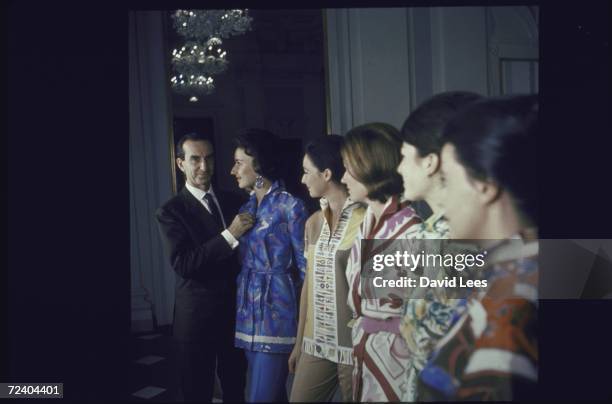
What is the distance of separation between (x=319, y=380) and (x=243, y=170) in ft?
2.87

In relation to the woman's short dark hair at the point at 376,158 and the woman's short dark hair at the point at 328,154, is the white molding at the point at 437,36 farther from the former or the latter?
the woman's short dark hair at the point at 328,154

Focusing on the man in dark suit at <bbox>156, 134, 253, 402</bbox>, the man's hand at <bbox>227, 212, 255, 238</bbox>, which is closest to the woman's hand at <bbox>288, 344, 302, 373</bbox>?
the man in dark suit at <bbox>156, 134, 253, 402</bbox>

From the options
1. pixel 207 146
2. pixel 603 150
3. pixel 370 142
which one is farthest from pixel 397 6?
pixel 603 150

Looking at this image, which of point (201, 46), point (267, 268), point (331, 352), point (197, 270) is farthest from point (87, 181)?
point (331, 352)

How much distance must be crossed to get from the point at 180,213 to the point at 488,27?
149 cm

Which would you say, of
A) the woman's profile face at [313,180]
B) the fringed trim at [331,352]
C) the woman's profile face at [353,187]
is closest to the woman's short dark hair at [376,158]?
the woman's profile face at [353,187]

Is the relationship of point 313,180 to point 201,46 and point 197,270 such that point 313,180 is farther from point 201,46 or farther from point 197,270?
point 201,46

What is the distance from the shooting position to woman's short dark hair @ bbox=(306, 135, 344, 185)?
1821 millimetres

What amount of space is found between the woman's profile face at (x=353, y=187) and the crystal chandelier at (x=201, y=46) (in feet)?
2.11

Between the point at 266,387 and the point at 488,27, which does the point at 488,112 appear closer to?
the point at 488,27

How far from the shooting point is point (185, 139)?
191cm

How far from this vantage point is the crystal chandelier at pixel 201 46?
1899 mm

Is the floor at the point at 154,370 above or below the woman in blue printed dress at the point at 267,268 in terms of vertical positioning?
below

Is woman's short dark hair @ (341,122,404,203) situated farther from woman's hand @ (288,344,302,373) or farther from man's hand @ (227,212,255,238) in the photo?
woman's hand @ (288,344,302,373)
